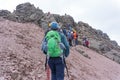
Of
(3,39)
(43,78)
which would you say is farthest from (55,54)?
(3,39)

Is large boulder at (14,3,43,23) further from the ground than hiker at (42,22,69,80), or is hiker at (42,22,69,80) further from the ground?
large boulder at (14,3,43,23)

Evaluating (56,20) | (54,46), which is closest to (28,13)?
(56,20)

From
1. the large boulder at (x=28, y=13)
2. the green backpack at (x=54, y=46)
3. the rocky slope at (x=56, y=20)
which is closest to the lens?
the green backpack at (x=54, y=46)

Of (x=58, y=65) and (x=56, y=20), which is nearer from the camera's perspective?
(x=58, y=65)

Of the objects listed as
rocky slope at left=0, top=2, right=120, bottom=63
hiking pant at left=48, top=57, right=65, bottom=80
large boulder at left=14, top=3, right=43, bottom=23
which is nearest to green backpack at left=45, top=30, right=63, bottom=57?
hiking pant at left=48, top=57, right=65, bottom=80

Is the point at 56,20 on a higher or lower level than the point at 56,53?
higher

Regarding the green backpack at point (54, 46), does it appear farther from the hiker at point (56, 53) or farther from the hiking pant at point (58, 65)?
the hiking pant at point (58, 65)

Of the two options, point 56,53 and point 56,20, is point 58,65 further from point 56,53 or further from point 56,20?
point 56,20

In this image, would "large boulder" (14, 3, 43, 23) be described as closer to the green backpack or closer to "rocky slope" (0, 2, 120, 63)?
"rocky slope" (0, 2, 120, 63)

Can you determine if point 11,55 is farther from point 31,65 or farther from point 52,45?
point 52,45

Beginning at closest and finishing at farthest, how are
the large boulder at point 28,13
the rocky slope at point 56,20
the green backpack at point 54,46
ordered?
the green backpack at point 54,46 < the rocky slope at point 56,20 < the large boulder at point 28,13

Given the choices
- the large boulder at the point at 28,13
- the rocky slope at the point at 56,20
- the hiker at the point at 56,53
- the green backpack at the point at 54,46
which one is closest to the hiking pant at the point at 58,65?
the hiker at the point at 56,53

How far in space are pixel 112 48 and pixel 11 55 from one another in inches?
1584

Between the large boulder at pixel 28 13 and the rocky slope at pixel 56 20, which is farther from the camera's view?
the large boulder at pixel 28 13
